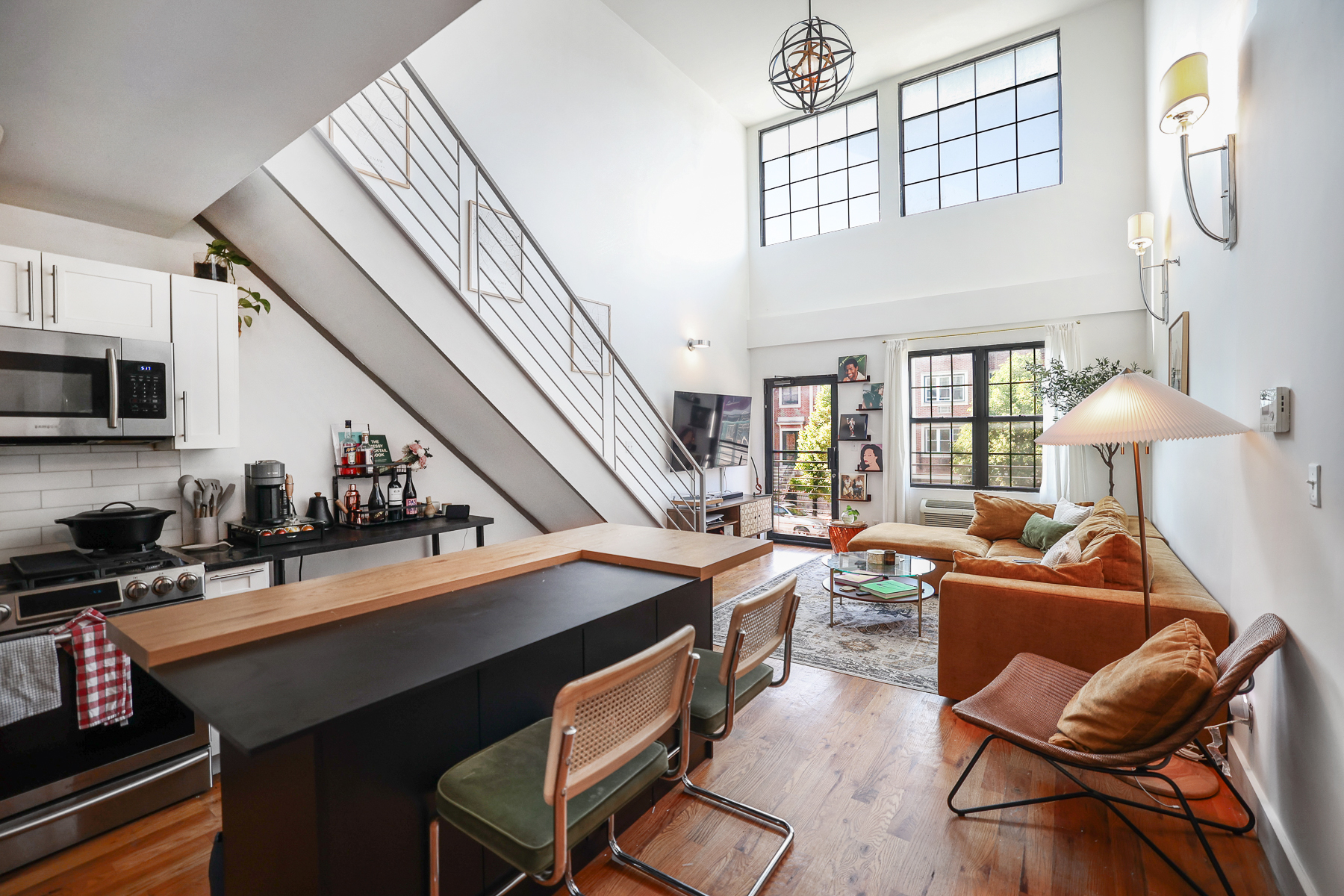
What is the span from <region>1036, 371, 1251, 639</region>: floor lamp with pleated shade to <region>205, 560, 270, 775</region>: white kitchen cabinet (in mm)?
3220

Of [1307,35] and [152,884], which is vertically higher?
[1307,35]

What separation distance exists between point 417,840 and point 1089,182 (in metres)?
7.20

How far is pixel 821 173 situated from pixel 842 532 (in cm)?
435

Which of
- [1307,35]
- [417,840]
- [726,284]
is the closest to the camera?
[417,840]

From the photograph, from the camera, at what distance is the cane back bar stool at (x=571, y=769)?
1.18 metres

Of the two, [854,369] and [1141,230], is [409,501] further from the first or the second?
[1141,230]

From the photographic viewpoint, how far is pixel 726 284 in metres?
7.46

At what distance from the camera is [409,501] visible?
3764 mm

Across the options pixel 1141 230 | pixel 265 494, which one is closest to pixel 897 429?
pixel 1141 230

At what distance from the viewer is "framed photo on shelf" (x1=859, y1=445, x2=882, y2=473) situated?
691 cm

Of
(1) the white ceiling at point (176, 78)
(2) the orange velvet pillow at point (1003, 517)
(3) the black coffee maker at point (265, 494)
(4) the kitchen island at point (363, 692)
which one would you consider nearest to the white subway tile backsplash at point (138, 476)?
(3) the black coffee maker at point (265, 494)

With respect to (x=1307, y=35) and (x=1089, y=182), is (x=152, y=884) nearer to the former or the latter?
(x=1307, y=35)

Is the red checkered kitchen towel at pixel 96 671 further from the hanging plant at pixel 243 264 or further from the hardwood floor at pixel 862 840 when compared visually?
the hanging plant at pixel 243 264

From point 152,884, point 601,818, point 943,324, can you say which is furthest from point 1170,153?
point 152,884
